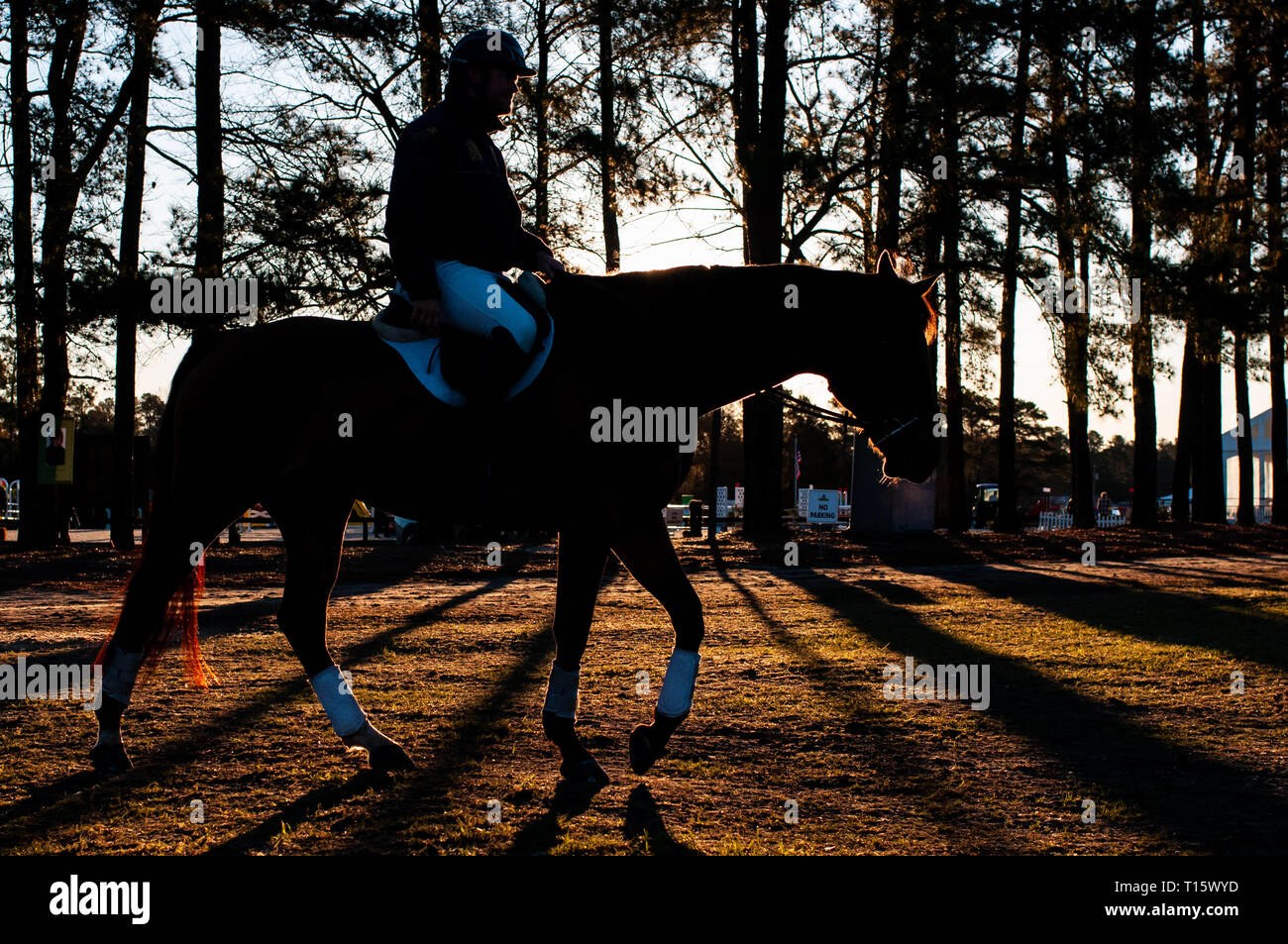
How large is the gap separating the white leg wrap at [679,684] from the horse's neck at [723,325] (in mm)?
1157

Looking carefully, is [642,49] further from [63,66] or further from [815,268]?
[815,268]

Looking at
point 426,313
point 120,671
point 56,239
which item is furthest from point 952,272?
point 120,671

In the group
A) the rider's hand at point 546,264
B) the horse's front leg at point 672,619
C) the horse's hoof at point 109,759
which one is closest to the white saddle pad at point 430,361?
the rider's hand at point 546,264

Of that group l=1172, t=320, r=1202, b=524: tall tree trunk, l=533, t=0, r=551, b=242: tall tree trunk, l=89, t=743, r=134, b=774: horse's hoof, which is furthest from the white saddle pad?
l=1172, t=320, r=1202, b=524: tall tree trunk

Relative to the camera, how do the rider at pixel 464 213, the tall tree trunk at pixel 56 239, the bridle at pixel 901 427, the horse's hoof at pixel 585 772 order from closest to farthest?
the horse's hoof at pixel 585 772, the rider at pixel 464 213, the bridle at pixel 901 427, the tall tree trunk at pixel 56 239

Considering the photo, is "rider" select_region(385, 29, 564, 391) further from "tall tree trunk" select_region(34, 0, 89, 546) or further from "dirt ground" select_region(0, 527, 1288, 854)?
"tall tree trunk" select_region(34, 0, 89, 546)

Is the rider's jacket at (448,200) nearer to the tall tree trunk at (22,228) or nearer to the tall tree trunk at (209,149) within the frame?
the tall tree trunk at (209,149)

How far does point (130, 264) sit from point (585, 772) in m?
16.3

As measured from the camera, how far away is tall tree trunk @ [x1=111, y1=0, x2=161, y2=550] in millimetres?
17953

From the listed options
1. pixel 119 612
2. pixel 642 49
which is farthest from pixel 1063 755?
pixel 642 49

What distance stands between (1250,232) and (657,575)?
80.1 feet

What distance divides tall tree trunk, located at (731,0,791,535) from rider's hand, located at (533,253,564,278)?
1545cm

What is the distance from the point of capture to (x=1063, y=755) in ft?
16.9

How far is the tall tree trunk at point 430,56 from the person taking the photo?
733 inches
